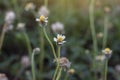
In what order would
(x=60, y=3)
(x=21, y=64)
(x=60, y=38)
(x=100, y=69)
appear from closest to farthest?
(x=60, y=38) < (x=100, y=69) < (x=21, y=64) < (x=60, y=3)

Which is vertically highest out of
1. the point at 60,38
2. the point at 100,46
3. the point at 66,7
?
the point at 60,38

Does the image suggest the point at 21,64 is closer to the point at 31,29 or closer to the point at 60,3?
the point at 31,29

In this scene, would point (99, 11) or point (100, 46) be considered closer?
point (100, 46)

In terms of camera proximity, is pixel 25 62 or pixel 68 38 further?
pixel 68 38

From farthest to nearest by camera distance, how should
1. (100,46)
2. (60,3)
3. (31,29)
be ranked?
(60,3), (31,29), (100,46)

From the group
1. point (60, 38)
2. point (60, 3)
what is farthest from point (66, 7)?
point (60, 38)

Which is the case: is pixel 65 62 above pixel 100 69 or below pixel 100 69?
above

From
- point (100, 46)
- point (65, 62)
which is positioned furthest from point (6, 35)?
point (65, 62)

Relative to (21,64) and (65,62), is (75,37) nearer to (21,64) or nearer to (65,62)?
(21,64)

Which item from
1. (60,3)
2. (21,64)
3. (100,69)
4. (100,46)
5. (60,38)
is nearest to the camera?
(60,38)
